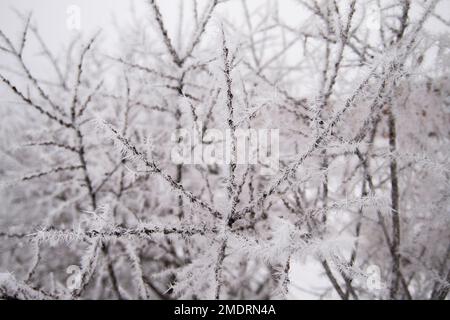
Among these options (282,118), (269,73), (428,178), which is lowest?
(428,178)

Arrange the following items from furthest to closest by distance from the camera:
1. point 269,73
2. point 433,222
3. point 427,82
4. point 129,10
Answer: point 269,73 → point 129,10 → point 427,82 → point 433,222

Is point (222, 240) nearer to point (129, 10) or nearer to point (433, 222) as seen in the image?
point (433, 222)

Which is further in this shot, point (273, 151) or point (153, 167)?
point (273, 151)

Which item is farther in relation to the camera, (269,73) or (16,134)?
(16,134)

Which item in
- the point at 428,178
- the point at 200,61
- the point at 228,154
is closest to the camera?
the point at 228,154

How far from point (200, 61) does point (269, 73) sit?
210cm

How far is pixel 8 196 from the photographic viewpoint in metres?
5.39
